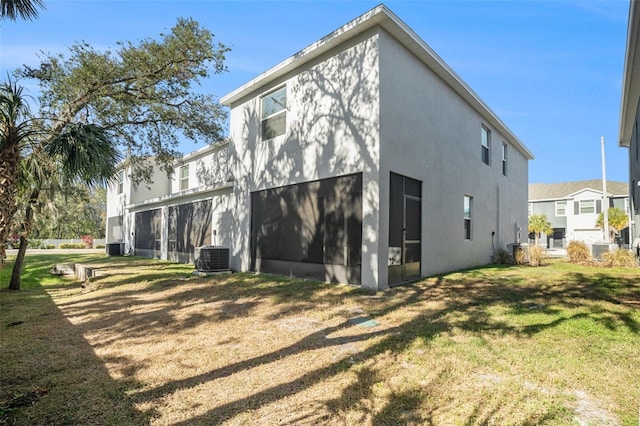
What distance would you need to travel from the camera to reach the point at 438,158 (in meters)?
10.8

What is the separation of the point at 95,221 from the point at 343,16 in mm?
42091

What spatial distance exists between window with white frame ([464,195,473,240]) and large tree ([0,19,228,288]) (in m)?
10.2

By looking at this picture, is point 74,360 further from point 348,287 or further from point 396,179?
point 396,179

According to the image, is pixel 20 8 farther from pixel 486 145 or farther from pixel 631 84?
pixel 631 84

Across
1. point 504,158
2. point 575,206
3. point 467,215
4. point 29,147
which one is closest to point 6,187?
point 29,147

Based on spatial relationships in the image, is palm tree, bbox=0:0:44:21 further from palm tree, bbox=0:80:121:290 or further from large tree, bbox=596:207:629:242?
large tree, bbox=596:207:629:242

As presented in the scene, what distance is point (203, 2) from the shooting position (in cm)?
892

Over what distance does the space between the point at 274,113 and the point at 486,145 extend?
32.5 feet

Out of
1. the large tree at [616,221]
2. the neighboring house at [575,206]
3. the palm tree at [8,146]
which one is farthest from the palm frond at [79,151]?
the neighboring house at [575,206]

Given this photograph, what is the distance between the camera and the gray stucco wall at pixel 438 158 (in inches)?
335

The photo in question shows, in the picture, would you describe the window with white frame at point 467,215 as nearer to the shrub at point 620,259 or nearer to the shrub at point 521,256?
the shrub at point 521,256

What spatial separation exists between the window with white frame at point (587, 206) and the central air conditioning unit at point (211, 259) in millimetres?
37560

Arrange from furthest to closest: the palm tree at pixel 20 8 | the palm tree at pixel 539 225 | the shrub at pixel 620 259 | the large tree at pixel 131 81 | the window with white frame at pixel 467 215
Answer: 1. the palm tree at pixel 539 225
2. the window with white frame at pixel 467 215
3. the shrub at pixel 620 259
4. the large tree at pixel 131 81
5. the palm tree at pixel 20 8

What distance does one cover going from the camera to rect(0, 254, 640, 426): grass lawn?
9.78ft
